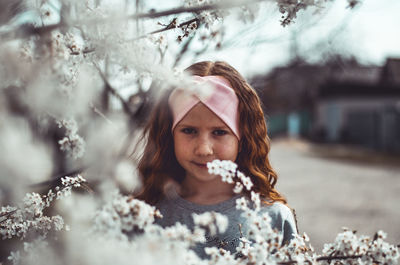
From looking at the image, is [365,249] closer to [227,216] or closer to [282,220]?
[282,220]

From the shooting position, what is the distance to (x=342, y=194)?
701cm

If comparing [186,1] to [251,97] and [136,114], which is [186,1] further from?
[136,114]

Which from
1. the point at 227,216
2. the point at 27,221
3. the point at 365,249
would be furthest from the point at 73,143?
the point at 365,249

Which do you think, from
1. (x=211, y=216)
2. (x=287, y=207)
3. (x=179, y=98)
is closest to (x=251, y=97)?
(x=179, y=98)

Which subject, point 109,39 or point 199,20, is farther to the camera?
point 199,20

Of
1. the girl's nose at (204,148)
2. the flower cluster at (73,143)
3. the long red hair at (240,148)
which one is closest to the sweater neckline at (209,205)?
the long red hair at (240,148)

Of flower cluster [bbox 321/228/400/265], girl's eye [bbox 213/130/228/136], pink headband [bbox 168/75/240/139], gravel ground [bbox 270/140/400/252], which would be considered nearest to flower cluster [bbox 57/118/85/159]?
pink headband [bbox 168/75/240/139]

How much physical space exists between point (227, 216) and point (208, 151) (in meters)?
0.31

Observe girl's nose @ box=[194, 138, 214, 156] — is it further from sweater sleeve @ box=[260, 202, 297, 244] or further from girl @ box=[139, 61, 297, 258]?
sweater sleeve @ box=[260, 202, 297, 244]

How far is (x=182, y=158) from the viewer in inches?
61.9

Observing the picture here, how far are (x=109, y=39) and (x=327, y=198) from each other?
649cm

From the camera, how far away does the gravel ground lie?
487cm

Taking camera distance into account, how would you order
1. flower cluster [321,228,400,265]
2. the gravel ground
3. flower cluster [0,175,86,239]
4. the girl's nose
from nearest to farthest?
flower cluster [321,228,400,265] → flower cluster [0,175,86,239] → the girl's nose → the gravel ground

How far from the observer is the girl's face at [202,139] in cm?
149
